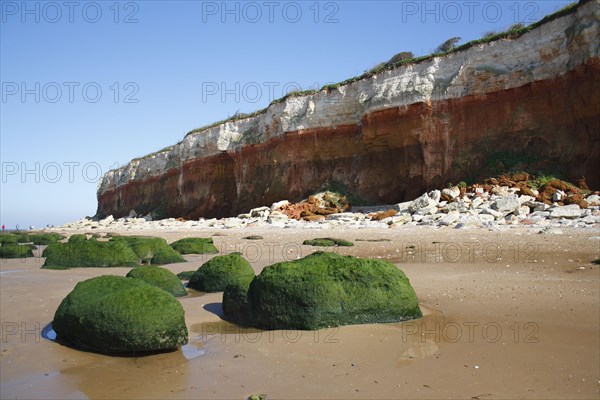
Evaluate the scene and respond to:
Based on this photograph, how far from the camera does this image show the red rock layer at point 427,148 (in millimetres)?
18734

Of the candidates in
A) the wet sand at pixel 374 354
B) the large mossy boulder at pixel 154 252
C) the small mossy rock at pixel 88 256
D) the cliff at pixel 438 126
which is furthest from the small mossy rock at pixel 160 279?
the cliff at pixel 438 126

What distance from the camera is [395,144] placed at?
24.4 meters

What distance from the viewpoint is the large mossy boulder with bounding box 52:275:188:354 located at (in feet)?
13.5

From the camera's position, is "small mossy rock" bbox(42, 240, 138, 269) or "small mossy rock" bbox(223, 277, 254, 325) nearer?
"small mossy rock" bbox(223, 277, 254, 325)

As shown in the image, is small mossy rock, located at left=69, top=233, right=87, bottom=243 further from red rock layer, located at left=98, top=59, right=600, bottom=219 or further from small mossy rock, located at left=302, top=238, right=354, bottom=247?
red rock layer, located at left=98, top=59, right=600, bottom=219

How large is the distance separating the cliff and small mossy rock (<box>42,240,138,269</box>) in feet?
53.4

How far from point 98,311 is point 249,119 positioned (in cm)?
3034

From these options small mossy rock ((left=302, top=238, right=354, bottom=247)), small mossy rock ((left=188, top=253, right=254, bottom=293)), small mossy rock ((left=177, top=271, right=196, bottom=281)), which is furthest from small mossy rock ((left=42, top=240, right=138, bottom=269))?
small mossy rock ((left=302, top=238, right=354, bottom=247))

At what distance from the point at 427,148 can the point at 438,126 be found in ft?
3.95

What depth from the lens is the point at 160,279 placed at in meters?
6.73

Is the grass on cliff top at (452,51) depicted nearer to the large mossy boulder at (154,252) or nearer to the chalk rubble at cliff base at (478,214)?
the chalk rubble at cliff base at (478,214)

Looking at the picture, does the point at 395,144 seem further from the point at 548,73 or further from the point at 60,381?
the point at 60,381

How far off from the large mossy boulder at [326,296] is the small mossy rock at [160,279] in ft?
5.72

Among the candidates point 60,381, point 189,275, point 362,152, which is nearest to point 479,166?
point 362,152
